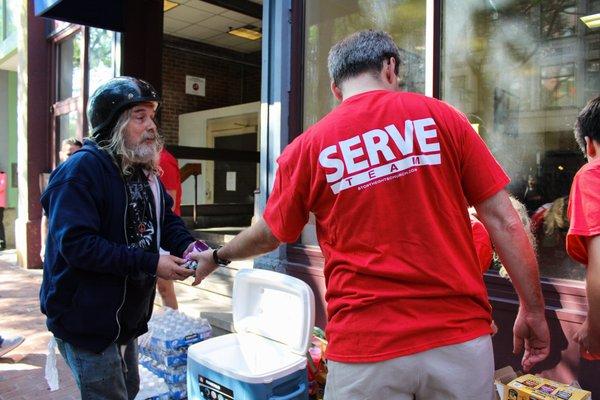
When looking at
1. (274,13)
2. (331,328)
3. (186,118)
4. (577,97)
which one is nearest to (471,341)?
(331,328)

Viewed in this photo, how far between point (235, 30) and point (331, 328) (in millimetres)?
10353

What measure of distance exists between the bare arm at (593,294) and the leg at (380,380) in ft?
2.63

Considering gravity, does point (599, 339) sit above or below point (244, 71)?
below

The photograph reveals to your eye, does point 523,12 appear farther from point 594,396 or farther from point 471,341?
point 471,341

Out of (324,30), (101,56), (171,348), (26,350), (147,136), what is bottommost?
(26,350)

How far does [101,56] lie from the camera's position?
7.68m

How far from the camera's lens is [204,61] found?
490 inches

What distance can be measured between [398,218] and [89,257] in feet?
3.84

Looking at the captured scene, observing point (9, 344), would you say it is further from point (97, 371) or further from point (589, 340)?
point (589, 340)

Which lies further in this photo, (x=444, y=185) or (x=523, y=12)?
(x=523, y=12)

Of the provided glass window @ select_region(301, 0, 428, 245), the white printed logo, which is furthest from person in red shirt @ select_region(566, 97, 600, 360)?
glass window @ select_region(301, 0, 428, 245)

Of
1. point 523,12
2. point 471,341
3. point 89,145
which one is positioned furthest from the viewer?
point 523,12

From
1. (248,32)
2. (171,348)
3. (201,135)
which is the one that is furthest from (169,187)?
(201,135)

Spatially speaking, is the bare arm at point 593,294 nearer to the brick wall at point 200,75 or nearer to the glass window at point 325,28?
the glass window at point 325,28
